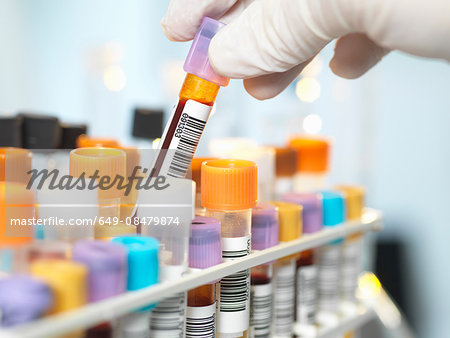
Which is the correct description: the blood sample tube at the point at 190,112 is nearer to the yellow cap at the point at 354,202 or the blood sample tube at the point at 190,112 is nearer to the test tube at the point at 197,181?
the test tube at the point at 197,181

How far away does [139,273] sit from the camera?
0.44m

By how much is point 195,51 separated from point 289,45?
95 millimetres

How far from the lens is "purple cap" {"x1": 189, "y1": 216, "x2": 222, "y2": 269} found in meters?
0.50

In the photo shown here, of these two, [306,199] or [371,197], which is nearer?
[306,199]

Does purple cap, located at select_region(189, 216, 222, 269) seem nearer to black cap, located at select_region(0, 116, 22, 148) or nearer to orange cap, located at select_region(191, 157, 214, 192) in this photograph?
orange cap, located at select_region(191, 157, 214, 192)

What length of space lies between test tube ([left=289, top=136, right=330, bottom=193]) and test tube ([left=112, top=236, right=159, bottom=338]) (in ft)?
1.13

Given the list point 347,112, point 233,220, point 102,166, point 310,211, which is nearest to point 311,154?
point 310,211

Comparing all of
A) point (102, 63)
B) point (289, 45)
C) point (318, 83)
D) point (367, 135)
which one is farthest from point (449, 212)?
point (289, 45)

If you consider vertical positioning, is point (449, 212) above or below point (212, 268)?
below

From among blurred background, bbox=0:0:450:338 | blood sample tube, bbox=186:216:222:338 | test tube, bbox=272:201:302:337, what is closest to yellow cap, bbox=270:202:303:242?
test tube, bbox=272:201:302:337

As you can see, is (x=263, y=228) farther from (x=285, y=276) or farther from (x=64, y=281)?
(x=64, y=281)

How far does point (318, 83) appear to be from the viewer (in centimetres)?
164

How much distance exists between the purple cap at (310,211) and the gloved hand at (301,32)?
0.41 ft

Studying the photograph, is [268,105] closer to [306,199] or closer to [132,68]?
[132,68]
